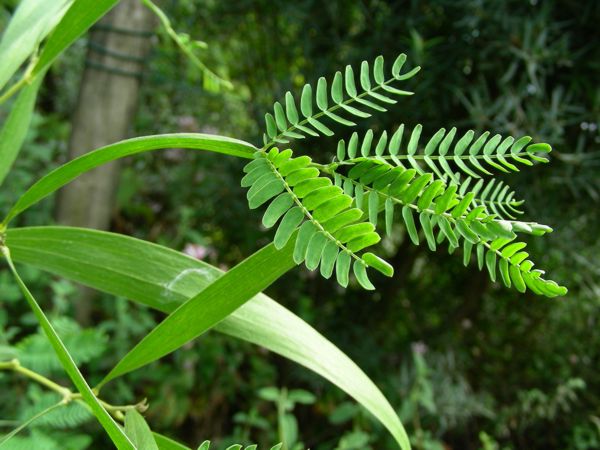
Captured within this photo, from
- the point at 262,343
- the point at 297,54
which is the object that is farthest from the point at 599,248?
the point at 262,343

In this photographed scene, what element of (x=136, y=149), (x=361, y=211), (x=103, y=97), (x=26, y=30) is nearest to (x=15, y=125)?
(x=26, y=30)

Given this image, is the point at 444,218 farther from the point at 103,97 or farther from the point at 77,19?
the point at 103,97

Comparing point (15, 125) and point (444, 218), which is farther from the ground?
point (15, 125)

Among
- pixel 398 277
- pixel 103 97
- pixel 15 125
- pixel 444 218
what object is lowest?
pixel 398 277

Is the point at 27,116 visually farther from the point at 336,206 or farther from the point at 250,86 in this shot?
the point at 250,86

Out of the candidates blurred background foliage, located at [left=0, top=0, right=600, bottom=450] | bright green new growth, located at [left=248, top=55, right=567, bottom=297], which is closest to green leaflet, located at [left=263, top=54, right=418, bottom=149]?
bright green new growth, located at [left=248, top=55, right=567, bottom=297]

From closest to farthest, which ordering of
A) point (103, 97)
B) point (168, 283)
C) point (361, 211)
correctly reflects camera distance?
point (361, 211) < point (168, 283) < point (103, 97)
